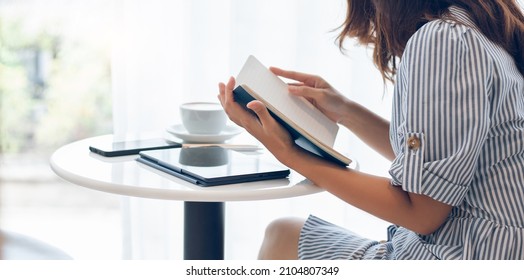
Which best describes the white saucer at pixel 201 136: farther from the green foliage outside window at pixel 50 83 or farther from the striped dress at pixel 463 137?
the green foliage outside window at pixel 50 83

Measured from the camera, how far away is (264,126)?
42.9 inches

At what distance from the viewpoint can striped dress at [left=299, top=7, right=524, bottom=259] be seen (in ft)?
3.10

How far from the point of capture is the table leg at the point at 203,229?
127 centimetres

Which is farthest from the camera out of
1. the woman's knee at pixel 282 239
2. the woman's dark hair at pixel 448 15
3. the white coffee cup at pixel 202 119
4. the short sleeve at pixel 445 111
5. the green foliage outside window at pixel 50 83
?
the green foliage outside window at pixel 50 83

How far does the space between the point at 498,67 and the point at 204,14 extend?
1.01 meters

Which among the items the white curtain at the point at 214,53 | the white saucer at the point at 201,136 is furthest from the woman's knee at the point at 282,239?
the white curtain at the point at 214,53

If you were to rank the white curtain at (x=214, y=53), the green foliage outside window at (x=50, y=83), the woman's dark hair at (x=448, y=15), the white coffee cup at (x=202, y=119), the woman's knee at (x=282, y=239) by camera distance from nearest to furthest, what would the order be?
the woman's dark hair at (x=448, y=15), the woman's knee at (x=282, y=239), the white coffee cup at (x=202, y=119), the white curtain at (x=214, y=53), the green foliage outside window at (x=50, y=83)

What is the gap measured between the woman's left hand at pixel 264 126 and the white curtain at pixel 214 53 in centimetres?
73

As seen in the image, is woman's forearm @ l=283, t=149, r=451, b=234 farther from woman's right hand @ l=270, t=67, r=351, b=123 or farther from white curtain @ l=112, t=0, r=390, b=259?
white curtain @ l=112, t=0, r=390, b=259

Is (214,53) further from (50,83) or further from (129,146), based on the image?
(50,83)

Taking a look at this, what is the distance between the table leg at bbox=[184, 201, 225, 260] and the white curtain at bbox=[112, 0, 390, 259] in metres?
0.61

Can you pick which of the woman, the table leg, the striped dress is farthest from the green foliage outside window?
the striped dress

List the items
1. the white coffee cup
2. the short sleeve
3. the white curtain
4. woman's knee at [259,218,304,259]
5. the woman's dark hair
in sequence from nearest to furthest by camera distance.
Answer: the short sleeve
the woman's dark hair
woman's knee at [259,218,304,259]
the white coffee cup
the white curtain

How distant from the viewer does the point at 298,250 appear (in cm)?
120
